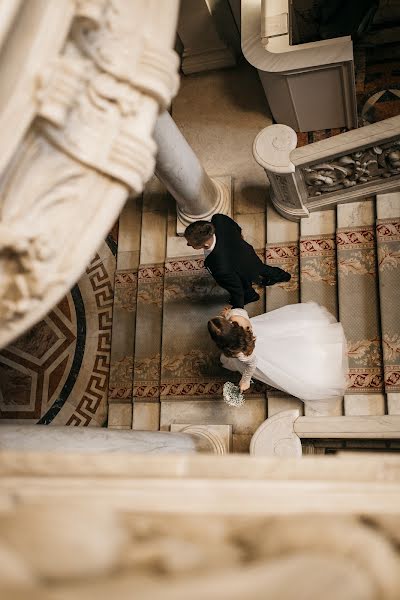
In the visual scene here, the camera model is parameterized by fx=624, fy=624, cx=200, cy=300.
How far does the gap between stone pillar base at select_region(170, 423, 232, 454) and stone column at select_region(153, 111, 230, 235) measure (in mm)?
1664

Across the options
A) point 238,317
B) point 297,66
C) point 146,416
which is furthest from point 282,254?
point 146,416

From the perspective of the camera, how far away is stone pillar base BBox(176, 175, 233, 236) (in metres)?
5.19

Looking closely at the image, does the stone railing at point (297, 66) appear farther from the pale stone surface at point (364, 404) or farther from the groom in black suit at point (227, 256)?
the pale stone surface at point (364, 404)

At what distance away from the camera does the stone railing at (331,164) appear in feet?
14.0

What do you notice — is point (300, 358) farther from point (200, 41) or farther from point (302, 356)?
point (200, 41)

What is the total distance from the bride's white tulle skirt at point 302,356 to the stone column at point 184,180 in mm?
1143

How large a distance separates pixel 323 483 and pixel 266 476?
0.47ft

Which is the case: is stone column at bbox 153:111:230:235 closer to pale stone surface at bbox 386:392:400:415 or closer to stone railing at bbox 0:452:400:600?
pale stone surface at bbox 386:392:400:415

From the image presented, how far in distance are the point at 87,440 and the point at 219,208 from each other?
8.02 feet

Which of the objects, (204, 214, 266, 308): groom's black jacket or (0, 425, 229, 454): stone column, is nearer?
(0, 425, 229, 454): stone column

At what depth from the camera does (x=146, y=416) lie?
510cm

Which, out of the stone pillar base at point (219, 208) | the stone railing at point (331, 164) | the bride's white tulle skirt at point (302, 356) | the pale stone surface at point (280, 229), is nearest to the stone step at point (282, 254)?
the pale stone surface at point (280, 229)

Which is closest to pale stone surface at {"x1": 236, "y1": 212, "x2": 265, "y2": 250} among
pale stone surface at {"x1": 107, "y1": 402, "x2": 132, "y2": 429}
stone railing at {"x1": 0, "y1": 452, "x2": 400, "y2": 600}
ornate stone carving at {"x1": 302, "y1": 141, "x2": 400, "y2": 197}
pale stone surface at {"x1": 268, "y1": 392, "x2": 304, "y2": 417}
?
ornate stone carving at {"x1": 302, "y1": 141, "x2": 400, "y2": 197}

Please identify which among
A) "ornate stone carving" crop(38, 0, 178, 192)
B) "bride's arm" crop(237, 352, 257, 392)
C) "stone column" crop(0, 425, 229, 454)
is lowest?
"stone column" crop(0, 425, 229, 454)
